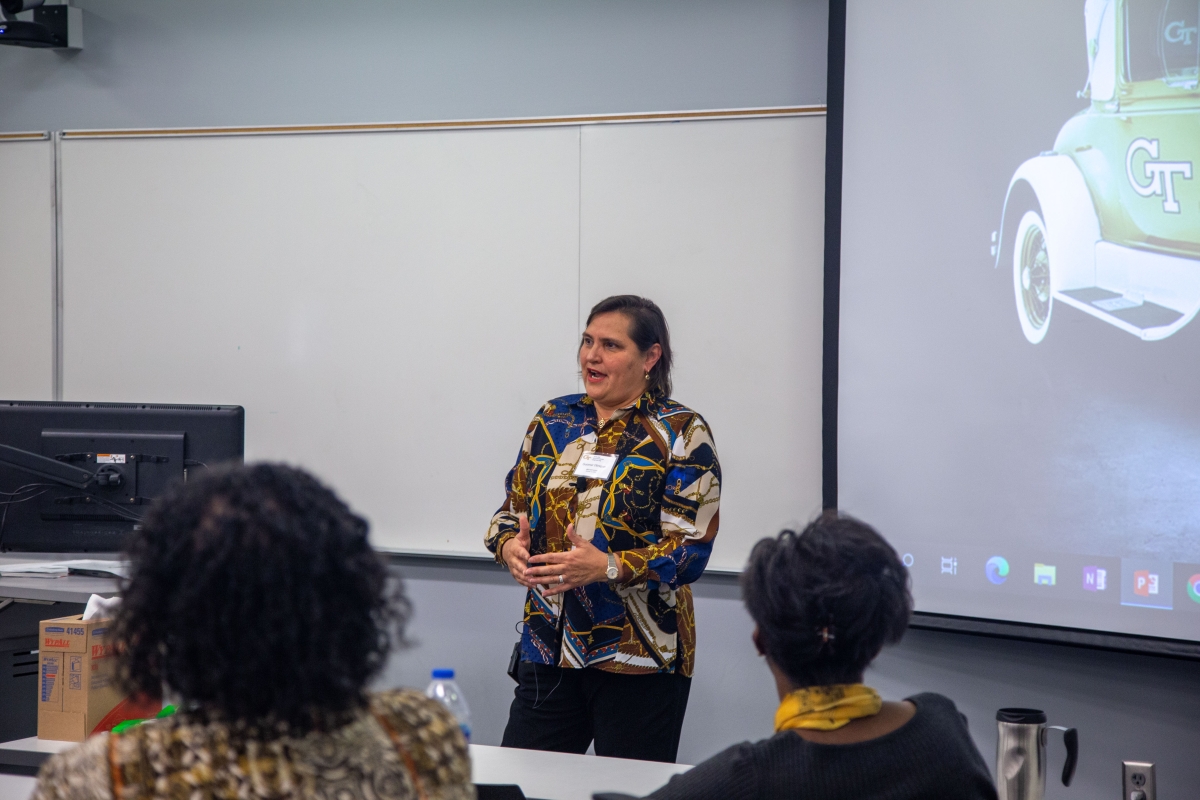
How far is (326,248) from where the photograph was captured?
134 inches

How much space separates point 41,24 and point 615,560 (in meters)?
3.02

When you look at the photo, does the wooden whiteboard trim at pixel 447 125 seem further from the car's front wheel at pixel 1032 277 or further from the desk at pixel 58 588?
the desk at pixel 58 588

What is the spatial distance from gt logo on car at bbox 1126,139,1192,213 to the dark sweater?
1837 mm

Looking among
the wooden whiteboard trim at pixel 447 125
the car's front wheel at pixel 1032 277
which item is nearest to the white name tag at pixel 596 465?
the car's front wheel at pixel 1032 277

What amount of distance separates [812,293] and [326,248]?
1671 millimetres

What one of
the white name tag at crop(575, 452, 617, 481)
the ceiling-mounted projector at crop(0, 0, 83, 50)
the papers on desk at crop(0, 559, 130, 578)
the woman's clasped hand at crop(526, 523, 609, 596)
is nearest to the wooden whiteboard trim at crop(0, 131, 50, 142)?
the ceiling-mounted projector at crop(0, 0, 83, 50)

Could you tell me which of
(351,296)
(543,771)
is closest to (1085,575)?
(543,771)

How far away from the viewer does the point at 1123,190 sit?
2463 millimetres

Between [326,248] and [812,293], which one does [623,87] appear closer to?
[812,293]

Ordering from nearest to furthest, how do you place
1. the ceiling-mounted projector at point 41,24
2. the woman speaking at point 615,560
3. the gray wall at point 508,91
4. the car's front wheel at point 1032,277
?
the woman speaking at point 615,560 → the car's front wheel at point 1032,277 → the gray wall at point 508,91 → the ceiling-mounted projector at point 41,24

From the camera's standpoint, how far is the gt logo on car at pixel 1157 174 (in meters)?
2.39

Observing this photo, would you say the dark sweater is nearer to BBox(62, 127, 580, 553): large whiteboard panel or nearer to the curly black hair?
the curly black hair

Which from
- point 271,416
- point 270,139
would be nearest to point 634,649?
point 271,416

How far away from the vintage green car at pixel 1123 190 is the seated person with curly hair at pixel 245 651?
2.22 m
